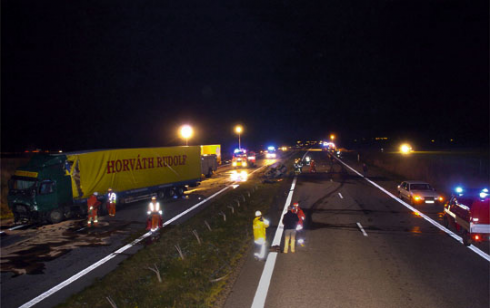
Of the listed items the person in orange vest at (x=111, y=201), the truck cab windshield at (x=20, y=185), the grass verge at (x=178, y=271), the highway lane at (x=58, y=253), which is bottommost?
the highway lane at (x=58, y=253)

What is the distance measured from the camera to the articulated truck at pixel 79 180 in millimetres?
17797

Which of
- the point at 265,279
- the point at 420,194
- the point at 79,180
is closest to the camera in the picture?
the point at 265,279

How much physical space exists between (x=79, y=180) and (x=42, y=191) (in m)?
1.98

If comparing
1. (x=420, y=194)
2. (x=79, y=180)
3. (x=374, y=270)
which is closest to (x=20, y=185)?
(x=79, y=180)

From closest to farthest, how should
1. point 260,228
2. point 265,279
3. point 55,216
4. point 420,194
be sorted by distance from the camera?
point 265,279 < point 260,228 < point 55,216 < point 420,194

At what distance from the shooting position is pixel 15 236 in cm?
1580

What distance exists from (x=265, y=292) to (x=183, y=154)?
20.6 meters

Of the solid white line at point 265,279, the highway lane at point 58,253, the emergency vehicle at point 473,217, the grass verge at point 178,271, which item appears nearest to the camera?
the solid white line at point 265,279

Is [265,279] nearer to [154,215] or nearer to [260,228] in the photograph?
[260,228]

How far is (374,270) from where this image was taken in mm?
9891

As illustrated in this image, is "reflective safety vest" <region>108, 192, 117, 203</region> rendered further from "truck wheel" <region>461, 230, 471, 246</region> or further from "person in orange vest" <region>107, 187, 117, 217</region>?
"truck wheel" <region>461, 230, 471, 246</region>

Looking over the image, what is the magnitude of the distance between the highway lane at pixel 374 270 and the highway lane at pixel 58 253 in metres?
5.33

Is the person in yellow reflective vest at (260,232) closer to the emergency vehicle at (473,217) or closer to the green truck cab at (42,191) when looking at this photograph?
the emergency vehicle at (473,217)

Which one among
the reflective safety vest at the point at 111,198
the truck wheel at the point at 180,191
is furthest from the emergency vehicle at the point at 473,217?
the truck wheel at the point at 180,191
